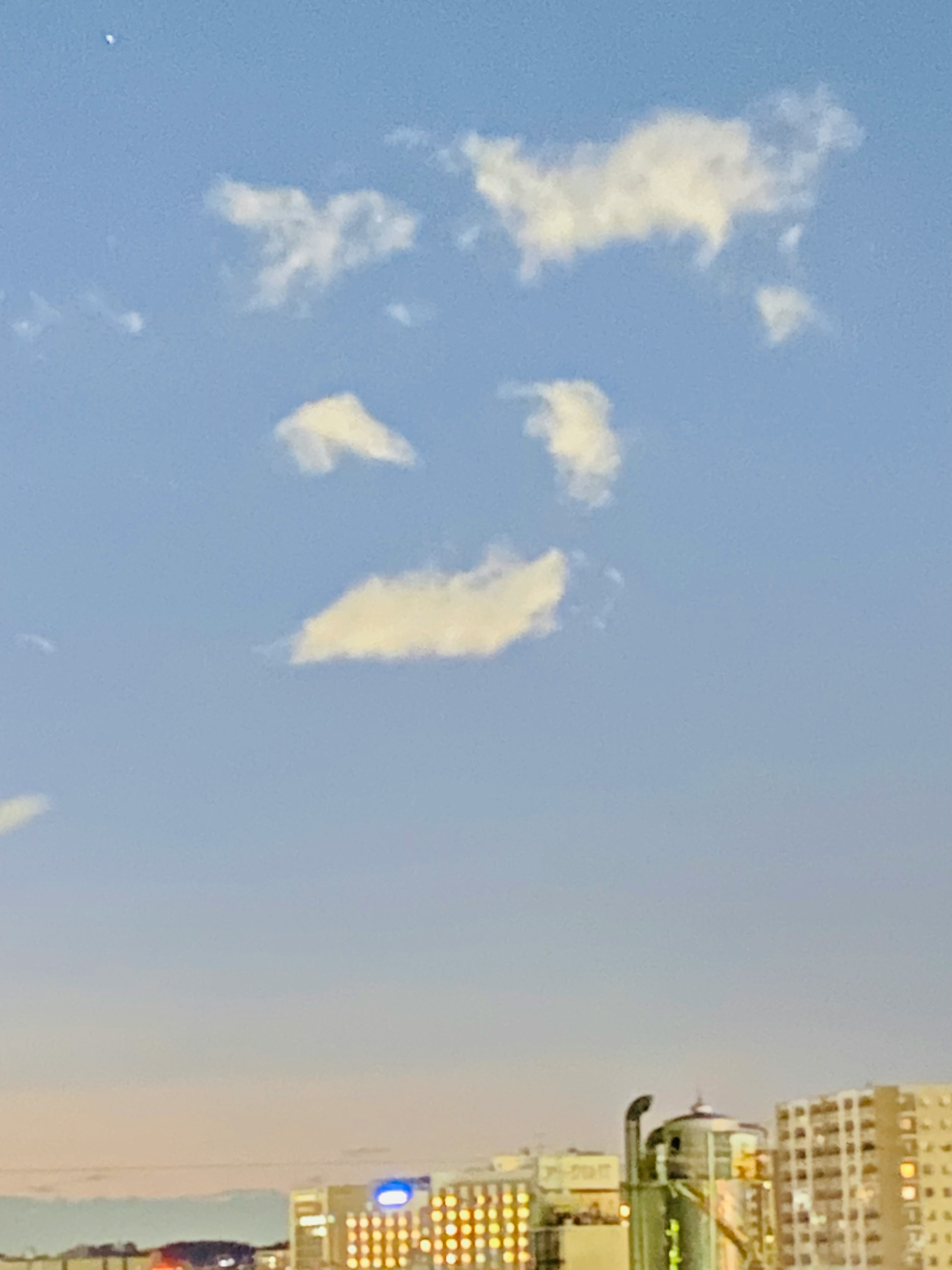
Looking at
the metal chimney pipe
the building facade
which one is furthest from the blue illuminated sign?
the building facade

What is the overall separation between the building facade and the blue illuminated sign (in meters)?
32.5

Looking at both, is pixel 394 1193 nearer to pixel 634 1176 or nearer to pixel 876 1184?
pixel 634 1176

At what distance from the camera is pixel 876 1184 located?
68.8m

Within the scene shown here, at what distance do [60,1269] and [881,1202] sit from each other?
43.2 m

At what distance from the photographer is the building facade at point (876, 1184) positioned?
68312mm

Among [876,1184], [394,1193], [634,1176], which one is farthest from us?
[876,1184]

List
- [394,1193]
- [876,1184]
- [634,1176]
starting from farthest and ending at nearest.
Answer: [876,1184] < [394,1193] < [634,1176]

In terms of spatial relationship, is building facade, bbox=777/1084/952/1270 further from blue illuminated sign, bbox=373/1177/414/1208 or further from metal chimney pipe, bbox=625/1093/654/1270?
metal chimney pipe, bbox=625/1093/654/1270

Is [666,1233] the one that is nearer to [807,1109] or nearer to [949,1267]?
[949,1267]

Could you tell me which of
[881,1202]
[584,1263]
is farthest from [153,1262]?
[584,1263]

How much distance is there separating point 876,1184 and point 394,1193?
3661 centimetres

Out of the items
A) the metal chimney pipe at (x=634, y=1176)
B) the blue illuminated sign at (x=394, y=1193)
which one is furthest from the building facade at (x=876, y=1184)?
the metal chimney pipe at (x=634, y=1176)

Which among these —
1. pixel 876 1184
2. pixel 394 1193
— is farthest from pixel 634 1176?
pixel 876 1184

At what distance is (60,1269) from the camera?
311 feet
